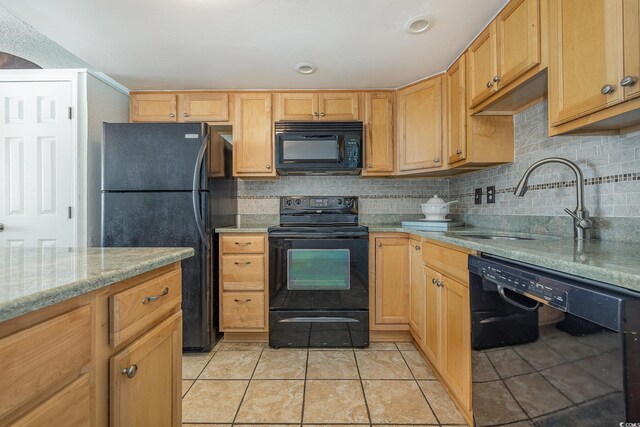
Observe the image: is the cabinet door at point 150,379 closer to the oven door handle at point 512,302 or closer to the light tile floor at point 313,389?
the light tile floor at point 313,389

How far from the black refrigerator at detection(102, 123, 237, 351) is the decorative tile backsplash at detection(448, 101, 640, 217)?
6.94 feet

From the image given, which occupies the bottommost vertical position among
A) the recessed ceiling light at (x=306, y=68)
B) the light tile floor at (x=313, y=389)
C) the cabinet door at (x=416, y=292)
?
the light tile floor at (x=313, y=389)

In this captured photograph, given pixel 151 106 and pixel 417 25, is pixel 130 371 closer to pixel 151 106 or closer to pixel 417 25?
pixel 417 25

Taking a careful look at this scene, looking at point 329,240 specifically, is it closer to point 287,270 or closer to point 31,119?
point 287,270

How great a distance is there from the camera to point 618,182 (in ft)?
4.05

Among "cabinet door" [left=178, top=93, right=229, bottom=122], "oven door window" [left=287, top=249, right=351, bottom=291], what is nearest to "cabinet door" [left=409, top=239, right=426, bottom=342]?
"oven door window" [left=287, top=249, right=351, bottom=291]

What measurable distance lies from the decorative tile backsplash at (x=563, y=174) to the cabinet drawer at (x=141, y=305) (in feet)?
6.00

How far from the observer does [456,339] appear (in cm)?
145

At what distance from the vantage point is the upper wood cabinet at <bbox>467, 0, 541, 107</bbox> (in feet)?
4.30

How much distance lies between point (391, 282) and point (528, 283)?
4.42 feet

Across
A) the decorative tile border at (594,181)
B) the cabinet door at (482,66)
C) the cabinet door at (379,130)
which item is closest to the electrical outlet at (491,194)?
the decorative tile border at (594,181)

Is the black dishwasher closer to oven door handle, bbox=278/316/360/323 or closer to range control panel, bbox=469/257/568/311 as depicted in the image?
range control panel, bbox=469/257/568/311

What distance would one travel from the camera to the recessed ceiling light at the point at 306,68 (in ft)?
6.91

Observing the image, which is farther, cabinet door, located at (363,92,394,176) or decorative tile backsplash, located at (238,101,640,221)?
cabinet door, located at (363,92,394,176)
